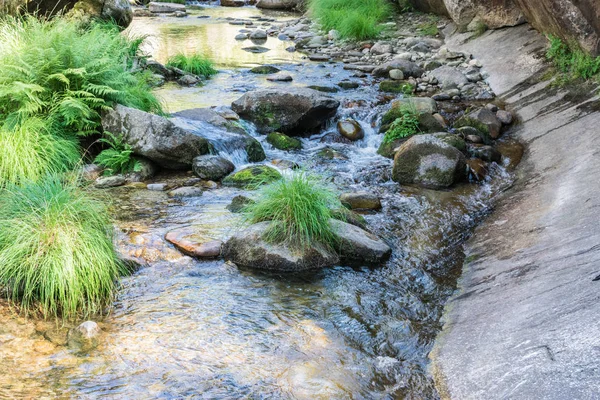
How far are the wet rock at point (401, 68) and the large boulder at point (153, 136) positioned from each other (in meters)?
6.64

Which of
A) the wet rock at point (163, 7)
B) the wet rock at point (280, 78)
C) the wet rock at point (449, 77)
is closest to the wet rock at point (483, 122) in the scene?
the wet rock at point (449, 77)

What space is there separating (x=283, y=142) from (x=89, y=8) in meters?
5.64

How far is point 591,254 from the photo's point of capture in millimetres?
4434

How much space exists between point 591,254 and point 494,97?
7223mm

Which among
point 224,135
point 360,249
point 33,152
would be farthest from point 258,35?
point 360,249

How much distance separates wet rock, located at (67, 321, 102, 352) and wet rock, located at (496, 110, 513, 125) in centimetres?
734

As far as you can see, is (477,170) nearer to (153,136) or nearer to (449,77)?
(153,136)

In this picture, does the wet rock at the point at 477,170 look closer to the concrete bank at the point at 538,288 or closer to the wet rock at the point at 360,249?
the concrete bank at the point at 538,288

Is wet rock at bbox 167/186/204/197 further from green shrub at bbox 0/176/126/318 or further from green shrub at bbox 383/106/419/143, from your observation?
green shrub at bbox 383/106/419/143

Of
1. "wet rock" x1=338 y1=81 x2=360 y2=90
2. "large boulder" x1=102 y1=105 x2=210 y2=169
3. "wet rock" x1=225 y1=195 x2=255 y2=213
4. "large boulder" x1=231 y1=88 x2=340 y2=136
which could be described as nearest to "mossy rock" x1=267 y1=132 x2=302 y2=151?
"large boulder" x1=231 y1=88 x2=340 y2=136

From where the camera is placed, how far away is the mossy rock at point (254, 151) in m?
8.98

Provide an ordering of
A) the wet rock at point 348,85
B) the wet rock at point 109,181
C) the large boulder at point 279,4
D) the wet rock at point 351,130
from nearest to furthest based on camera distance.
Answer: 1. the wet rock at point 109,181
2. the wet rock at point 351,130
3. the wet rock at point 348,85
4. the large boulder at point 279,4

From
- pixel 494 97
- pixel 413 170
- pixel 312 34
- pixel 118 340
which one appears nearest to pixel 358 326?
pixel 118 340

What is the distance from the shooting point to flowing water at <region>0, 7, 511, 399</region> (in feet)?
13.3
